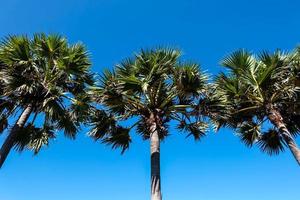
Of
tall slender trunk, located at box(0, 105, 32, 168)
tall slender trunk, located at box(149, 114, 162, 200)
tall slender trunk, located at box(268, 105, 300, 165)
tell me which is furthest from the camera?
tall slender trunk, located at box(268, 105, 300, 165)

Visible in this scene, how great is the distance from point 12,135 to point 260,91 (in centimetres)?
834

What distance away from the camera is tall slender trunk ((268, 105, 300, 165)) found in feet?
37.0

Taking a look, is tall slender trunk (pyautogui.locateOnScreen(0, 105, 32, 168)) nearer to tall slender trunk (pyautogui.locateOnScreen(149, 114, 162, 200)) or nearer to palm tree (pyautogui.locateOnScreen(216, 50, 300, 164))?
tall slender trunk (pyautogui.locateOnScreen(149, 114, 162, 200))

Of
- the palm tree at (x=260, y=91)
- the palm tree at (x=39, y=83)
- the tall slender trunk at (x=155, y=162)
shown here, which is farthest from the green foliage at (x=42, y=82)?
the palm tree at (x=260, y=91)

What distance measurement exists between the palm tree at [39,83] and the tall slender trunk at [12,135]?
0.10ft

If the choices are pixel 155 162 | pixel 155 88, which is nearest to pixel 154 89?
pixel 155 88

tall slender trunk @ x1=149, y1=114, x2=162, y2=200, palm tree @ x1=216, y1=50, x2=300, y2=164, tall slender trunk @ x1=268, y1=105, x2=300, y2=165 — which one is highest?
palm tree @ x1=216, y1=50, x2=300, y2=164

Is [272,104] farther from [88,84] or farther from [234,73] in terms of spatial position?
[88,84]

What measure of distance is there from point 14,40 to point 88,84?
9.88 ft

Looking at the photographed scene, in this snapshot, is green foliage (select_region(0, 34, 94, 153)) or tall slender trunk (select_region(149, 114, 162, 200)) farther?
green foliage (select_region(0, 34, 94, 153))

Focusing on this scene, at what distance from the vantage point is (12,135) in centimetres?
1108

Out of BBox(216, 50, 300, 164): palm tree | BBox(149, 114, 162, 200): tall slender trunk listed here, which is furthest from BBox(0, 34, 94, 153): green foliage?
BBox(216, 50, 300, 164): palm tree

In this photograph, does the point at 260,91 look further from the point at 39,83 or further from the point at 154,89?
the point at 39,83

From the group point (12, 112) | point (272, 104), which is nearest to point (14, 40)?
point (12, 112)
